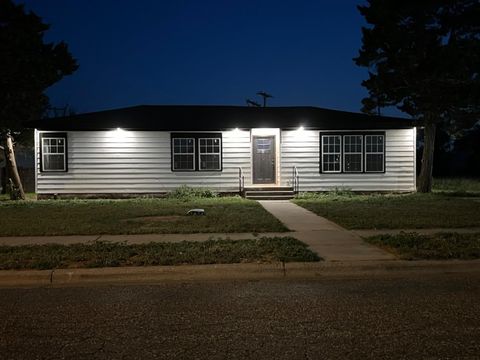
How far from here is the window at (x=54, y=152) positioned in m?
18.5

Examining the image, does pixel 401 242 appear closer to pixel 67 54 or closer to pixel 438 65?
pixel 438 65

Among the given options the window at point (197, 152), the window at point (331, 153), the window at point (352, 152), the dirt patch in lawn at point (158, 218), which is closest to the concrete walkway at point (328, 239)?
the dirt patch in lawn at point (158, 218)

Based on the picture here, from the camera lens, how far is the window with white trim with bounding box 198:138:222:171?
1905 centimetres

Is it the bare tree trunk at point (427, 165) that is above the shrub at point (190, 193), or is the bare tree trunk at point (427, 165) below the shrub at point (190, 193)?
above

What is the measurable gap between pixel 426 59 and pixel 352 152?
193 inches

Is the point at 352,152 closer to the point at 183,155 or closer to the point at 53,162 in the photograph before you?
the point at 183,155

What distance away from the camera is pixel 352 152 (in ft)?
63.4

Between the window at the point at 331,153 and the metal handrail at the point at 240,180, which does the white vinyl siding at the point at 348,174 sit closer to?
the window at the point at 331,153

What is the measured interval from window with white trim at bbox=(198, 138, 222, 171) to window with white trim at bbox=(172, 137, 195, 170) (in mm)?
335

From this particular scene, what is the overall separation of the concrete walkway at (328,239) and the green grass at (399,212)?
0.50 metres

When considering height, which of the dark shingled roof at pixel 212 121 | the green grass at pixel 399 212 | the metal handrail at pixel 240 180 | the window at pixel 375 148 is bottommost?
the green grass at pixel 399 212

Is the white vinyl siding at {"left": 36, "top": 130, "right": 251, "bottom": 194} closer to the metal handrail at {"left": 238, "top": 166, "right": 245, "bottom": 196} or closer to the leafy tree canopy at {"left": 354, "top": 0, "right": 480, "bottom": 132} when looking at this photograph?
the metal handrail at {"left": 238, "top": 166, "right": 245, "bottom": 196}

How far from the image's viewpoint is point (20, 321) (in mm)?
4805

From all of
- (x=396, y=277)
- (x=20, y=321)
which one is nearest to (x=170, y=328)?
(x=20, y=321)
